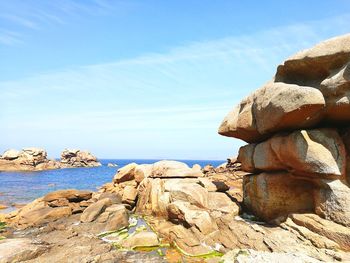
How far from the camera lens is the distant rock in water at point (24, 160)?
351ft

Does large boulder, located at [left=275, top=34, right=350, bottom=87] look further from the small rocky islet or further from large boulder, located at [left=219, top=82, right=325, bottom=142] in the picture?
large boulder, located at [left=219, top=82, right=325, bottom=142]

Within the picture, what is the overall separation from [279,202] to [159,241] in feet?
24.3

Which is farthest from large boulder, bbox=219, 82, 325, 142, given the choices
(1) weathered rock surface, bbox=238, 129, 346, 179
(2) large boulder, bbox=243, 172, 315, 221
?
(2) large boulder, bbox=243, 172, 315, 221

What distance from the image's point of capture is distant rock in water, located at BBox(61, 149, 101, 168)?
146375 millimetres

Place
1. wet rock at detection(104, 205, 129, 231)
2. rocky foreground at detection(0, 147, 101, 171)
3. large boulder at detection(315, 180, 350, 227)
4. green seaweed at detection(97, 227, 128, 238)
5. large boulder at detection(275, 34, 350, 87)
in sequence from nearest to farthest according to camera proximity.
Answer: large boulder at detection(315, 180, 350, 227) < large boulder at detection(275, 34, 350, 87) < green seaweed at detection(97, 227, 128, 238) < wet rock at detection(104, 205, 129, 231) < rocky foreground at detection(0, 147, 101, 171)

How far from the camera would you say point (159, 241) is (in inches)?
663

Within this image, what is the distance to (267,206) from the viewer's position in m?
17.2

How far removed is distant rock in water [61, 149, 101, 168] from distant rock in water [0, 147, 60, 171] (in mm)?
22793

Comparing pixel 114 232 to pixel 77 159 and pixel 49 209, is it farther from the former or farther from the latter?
pixel 77 159

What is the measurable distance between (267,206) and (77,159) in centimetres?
14555

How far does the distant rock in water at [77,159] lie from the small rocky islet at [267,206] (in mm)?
Result: 131917

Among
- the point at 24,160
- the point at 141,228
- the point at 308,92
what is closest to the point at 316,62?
the point at 308,92

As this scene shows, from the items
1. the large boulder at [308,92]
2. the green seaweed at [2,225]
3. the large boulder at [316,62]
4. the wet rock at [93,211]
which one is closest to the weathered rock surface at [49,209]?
the green seaweed at [2,225]

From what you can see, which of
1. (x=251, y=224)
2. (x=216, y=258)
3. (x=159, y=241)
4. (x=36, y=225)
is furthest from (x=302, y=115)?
(x=36, y=225)
